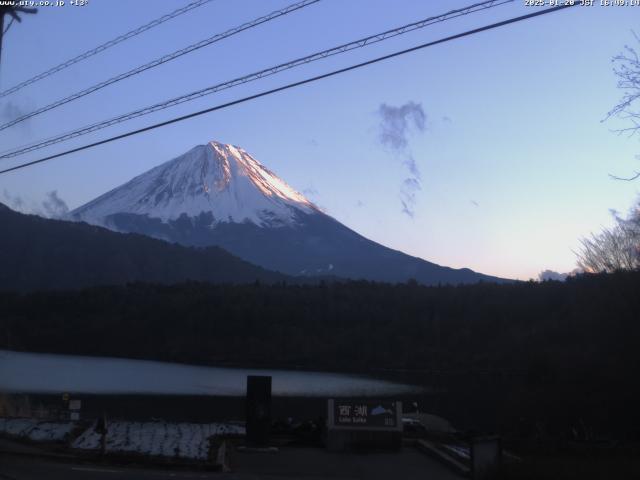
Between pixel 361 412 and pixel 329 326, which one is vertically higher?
pixel 329 326

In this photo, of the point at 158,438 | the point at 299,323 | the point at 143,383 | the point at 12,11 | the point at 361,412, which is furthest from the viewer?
the point at 299,323

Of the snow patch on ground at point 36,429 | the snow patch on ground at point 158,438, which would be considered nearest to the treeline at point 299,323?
the snow patch on ground at point 158,438

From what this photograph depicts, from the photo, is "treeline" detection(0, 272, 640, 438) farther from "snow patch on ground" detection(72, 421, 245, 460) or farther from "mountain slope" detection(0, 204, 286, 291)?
"mountain slope" detection(0, 204, 286, 291)

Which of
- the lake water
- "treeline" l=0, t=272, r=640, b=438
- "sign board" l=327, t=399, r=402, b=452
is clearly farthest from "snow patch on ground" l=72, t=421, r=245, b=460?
"treeline" l=0, t=272, r=640, b=438

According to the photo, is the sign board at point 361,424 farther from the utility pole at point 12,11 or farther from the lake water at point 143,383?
the lake water at point 143,383

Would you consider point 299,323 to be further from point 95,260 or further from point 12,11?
point 12,11

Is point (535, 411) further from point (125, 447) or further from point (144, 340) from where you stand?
point (144, 340)

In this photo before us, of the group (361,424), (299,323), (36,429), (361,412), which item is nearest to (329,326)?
(299,323)
